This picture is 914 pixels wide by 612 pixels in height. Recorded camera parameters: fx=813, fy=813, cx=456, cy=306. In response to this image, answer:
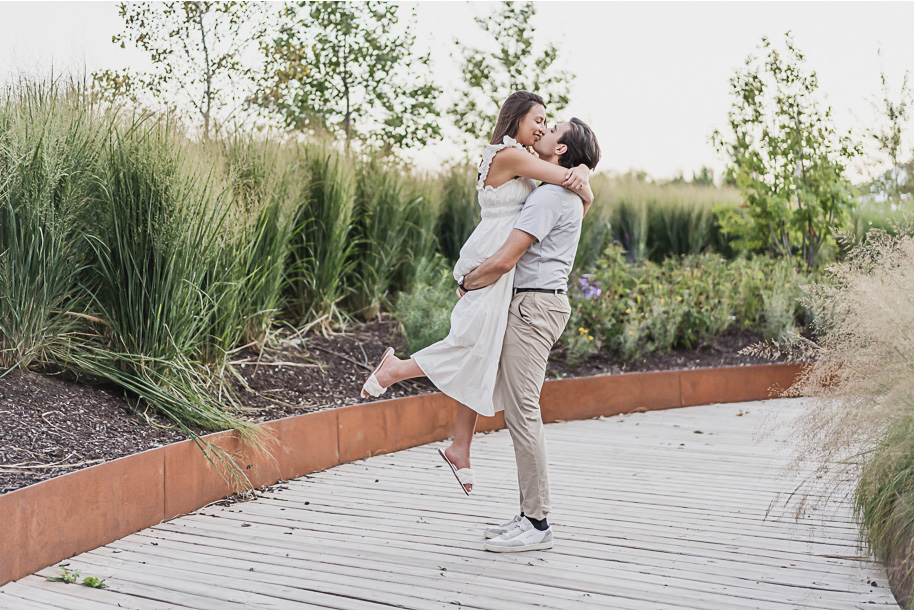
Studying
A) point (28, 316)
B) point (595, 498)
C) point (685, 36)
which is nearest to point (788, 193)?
point (685, 36)

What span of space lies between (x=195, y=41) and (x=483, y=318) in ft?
19.3

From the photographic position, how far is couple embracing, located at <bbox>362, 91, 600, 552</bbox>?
2734 millimetres

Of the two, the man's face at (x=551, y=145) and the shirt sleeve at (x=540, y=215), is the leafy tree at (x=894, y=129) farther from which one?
the shirt sleeve at (x=540, y=215)

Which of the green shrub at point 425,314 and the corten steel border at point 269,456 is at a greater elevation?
the green shrub at point 425,314

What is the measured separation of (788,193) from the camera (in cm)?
800

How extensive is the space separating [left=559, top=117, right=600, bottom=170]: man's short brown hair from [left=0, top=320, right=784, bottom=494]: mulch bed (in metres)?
1.88

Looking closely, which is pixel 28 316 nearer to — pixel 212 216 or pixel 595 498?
pixel 212 216

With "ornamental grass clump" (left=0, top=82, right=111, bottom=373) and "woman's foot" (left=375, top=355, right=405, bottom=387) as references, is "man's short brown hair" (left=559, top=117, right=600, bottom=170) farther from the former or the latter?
"ornamental grass clump" (left=0, top=82, right=111, bottom=373)

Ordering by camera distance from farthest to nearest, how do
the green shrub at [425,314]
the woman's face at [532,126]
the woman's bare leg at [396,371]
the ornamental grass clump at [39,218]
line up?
the green shrub at [425,314]
the ornamental grass clump at [39,218]
the woman's bare leg at [396,371]
the woman's face at [532,126]

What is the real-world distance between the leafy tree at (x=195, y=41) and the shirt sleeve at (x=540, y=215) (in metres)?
5.19

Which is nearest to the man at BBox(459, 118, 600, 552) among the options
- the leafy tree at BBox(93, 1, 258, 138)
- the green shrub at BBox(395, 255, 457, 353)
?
the green shrub at BBox(395, 255, 457, 353)

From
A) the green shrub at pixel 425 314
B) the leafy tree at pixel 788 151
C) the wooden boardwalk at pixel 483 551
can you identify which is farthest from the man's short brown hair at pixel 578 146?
the leafy tree at pixel 788 151

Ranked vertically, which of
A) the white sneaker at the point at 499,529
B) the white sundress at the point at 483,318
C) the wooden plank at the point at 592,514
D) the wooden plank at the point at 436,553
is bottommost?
the wooden plank at the point at 592,514

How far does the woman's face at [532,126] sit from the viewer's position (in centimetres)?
286
